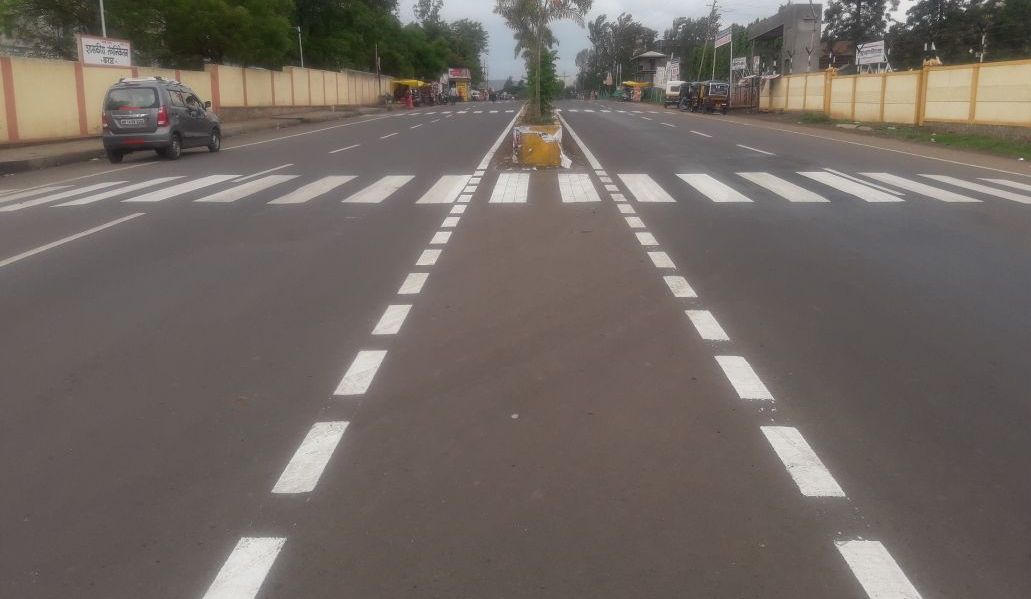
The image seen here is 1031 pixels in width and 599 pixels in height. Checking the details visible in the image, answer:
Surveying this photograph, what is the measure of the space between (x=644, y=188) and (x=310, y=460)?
11.3 meters

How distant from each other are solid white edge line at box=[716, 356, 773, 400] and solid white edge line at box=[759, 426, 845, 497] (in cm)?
53

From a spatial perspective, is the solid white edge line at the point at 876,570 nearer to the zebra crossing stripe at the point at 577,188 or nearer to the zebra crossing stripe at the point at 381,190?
the zebra crossing stripe at the point at 577,188

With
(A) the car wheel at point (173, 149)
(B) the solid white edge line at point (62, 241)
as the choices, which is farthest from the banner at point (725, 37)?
(B) the solid white edge line at point (62, 241)

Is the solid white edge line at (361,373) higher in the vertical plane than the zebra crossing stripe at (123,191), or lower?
lower

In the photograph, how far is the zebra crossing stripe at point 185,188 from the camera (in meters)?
14.7

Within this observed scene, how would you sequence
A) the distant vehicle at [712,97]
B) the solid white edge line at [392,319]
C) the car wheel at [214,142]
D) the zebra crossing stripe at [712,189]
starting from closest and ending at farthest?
Result: 1. the solid white edge line at [392,319]
2. the zebra crossing stripe at [712,189]
3. the car wheel at [214,142]
4. the distant vehicle at [712,97]

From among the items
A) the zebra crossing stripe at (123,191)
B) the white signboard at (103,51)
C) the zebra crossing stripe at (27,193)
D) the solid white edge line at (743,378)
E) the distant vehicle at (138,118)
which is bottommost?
the solid white edge line at (743,378)

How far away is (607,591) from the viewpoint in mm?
3537

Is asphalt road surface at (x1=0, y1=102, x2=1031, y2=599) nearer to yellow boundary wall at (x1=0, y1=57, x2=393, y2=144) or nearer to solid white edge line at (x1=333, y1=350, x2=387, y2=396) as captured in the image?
solid white edge line at (x1=333, y1=350, x2=387, y2=396)

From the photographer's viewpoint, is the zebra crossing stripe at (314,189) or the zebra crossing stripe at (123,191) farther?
the zebra crossing stripe at (123,191)

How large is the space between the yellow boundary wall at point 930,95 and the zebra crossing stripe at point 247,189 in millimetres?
18806

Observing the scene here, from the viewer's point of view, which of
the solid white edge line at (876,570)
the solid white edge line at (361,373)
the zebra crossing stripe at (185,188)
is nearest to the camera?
the solid white edge line at (876,570)

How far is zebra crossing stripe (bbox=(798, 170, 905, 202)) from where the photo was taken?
45.9ft

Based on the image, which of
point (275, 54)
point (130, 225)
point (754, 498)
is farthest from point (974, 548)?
point (275, 54)
